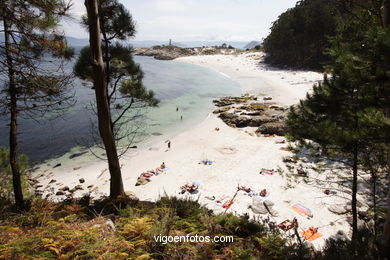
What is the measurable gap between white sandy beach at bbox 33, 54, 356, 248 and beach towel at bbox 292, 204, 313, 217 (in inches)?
7.7

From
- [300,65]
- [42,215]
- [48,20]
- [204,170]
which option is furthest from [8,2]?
Answer: [300,65]

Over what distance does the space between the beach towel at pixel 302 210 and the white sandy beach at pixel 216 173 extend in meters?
0.19

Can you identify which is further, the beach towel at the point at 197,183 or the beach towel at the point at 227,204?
the beach towel at the point at 197,183

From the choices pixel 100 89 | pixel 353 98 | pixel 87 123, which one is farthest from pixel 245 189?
pixel 87 123

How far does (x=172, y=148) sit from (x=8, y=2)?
12458 mm

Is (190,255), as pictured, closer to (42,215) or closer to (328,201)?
(42,215)

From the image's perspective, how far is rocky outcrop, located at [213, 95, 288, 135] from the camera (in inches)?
703

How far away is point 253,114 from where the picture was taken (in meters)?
22.1

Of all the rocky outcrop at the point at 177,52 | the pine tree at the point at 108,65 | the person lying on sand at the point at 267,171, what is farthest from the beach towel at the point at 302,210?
the rocky outcrop at the point at 177,52

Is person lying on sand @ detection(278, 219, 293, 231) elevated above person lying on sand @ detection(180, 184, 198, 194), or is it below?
above

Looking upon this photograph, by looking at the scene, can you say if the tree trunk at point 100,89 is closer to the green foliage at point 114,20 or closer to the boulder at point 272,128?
the green foliage at point 114,20

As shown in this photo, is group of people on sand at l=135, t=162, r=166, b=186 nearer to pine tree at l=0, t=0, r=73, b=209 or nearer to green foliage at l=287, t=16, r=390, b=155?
pine tree at l=0, t=0, r=73, b=209

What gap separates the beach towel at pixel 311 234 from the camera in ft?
23.0

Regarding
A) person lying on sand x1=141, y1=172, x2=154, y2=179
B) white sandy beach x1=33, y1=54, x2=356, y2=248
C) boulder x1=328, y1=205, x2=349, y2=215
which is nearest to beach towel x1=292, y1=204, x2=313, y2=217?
white sandy beach x1=33, y1=54, x2=356, y2=248
